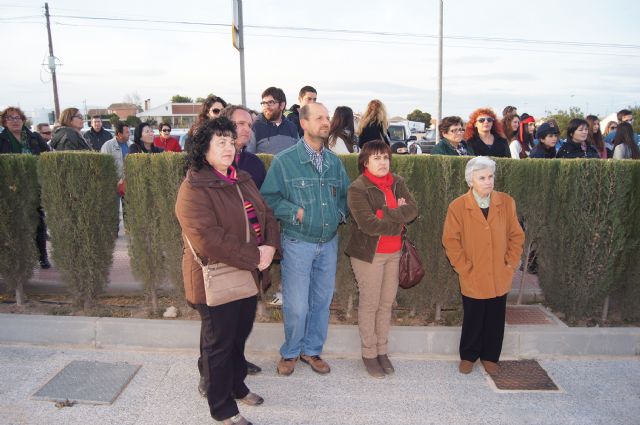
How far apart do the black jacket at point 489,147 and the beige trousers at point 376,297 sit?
8.58 ft

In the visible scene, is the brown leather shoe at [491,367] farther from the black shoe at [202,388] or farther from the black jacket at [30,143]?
the black jacket at [30,143]

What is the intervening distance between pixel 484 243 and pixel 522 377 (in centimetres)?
113

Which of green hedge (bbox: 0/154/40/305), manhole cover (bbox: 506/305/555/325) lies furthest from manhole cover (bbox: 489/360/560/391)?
green hedge (bbox: 0/154/40/305)

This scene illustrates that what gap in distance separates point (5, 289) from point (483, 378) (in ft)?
16.4

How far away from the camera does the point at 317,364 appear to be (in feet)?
12.9

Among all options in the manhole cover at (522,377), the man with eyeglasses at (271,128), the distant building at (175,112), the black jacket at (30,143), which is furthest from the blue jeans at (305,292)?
the distant building at (175,112)

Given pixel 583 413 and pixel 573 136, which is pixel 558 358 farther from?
pixel 573 136

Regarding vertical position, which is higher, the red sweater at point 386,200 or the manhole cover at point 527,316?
the red sweater at point 386,200

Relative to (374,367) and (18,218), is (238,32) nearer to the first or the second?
(18,218)

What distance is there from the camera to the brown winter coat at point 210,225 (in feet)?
9.57

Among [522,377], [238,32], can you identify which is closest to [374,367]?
[522,377]

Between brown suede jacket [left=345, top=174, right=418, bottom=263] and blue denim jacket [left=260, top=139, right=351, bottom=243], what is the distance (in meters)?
0.21

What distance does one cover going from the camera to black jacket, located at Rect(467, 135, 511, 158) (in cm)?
589

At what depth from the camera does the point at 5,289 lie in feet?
17.7
